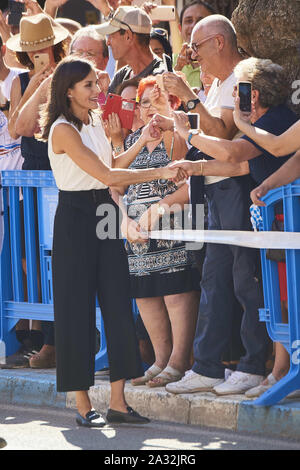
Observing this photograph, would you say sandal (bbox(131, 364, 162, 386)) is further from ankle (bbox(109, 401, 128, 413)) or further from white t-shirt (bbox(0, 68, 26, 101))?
white t-shirt (bbox(0, 68, 26, 101))

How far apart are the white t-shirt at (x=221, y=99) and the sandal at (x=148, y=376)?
1.32 meters

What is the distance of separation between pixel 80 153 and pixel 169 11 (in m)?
2.76

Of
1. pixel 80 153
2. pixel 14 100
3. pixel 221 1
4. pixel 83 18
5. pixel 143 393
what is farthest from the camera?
pixel 83 18

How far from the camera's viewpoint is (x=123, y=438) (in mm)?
6281

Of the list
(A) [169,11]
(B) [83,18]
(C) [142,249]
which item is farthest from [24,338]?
(B) [83,18]

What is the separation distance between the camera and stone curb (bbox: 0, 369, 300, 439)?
6.25 m

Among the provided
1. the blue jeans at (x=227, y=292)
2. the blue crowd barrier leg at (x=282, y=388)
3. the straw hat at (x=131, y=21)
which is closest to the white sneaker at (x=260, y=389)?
the blue jeans at (x=227, y=292)

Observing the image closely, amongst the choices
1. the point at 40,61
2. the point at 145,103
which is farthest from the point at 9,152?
the point at 145,103

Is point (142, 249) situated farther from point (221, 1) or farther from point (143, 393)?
point (221, 1)

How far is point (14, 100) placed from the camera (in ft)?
27.9

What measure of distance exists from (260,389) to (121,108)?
6.92ft

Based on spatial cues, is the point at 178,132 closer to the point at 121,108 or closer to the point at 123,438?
the point at 121,108

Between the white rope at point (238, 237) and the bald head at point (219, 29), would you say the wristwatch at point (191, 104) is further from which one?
the white rope at point (238, 237)
